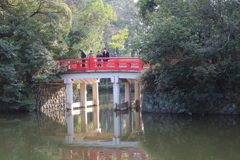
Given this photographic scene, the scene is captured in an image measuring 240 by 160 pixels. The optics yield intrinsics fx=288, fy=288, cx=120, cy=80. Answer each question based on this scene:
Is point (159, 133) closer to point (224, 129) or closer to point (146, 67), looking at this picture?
point (224, 129)

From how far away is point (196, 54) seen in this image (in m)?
12.2

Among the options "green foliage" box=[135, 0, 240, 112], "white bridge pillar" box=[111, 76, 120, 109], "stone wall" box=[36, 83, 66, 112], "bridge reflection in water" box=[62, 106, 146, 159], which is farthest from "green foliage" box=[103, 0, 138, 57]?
"green foliage" box=[135, 0, 240, 112]

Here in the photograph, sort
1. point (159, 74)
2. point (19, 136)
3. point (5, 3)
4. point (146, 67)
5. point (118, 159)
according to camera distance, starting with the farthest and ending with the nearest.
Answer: point (5, 3), point (146, 67), point (159, 74), point (19, 136), point (118, 159)

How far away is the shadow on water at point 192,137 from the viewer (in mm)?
7316

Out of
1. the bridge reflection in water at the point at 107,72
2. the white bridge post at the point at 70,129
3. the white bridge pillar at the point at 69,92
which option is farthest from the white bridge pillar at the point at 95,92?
the white bridge post at the point at 70,129

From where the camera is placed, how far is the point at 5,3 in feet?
56.4

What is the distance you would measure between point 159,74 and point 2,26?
9.14m

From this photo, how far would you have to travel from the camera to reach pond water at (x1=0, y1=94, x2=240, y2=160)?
7500mm

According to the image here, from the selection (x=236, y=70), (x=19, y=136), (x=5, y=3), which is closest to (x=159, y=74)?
(x=236, y=70)

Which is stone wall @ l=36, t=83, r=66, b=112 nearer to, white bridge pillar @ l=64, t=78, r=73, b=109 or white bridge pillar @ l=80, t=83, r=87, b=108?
white bridge pillar @ l=64, t=78, r=73, b=109

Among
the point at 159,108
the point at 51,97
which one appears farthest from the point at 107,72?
the point at 51,97

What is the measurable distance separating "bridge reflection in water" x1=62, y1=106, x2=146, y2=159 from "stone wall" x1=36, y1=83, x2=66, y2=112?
2782 mm

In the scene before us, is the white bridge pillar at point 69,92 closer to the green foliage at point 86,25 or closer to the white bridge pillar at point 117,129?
the green foliage at point 86,25

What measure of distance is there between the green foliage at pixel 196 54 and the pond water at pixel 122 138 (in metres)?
1.08
